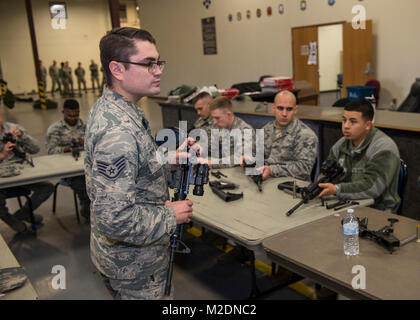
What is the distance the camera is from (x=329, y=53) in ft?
45.3

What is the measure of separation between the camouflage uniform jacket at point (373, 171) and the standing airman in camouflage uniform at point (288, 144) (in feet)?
1.15

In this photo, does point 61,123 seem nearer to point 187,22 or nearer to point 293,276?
point 293,276

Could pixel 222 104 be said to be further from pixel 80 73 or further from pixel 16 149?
pixel 80 73

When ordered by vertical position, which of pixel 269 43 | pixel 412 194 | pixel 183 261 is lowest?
pixel 183 261

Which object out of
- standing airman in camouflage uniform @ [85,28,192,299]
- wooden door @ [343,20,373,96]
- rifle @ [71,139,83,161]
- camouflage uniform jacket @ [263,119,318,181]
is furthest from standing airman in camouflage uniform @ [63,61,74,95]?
standing airman in camouflage uniform @ [85,28,192,299]

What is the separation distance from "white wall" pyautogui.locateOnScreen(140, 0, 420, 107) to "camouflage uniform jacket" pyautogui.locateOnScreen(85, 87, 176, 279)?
23.3ft

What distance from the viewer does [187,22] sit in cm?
1301

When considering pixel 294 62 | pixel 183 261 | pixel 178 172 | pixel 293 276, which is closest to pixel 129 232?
pixel 178 172

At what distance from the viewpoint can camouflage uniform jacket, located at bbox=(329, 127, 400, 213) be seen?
2.49 meters

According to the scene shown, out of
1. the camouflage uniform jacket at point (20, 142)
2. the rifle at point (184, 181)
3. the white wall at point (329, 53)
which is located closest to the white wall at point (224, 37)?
the white wall at point (329, 53)

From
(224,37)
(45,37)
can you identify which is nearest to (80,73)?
(45,37)

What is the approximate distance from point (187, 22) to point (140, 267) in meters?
12.3

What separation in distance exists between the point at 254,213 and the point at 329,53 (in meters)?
12.6

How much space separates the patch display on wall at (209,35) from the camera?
1198cm
